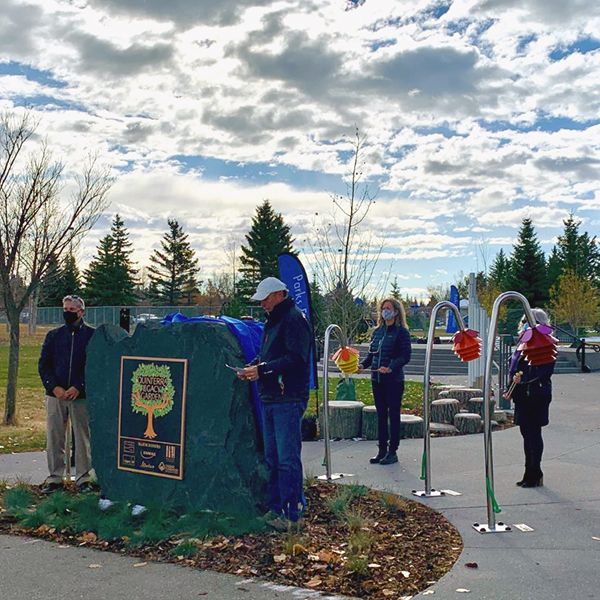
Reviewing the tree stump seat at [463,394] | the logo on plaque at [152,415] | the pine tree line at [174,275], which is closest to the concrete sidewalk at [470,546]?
the logo on plaque at [152,415]

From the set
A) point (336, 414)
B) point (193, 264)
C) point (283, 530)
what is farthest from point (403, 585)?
point (193, 264)

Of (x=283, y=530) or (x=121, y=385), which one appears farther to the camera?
(x=121, y=385)

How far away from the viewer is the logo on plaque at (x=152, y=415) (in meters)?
6.16

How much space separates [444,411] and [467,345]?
13.0ft

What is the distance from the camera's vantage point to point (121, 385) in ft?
21.6

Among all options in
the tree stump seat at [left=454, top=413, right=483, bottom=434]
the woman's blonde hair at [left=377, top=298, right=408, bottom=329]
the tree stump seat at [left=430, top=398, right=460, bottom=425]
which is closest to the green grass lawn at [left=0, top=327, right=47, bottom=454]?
the woman's blonde hair at [left=377, top=298, right=408, bottom=329]

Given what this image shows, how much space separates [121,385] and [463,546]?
329cm

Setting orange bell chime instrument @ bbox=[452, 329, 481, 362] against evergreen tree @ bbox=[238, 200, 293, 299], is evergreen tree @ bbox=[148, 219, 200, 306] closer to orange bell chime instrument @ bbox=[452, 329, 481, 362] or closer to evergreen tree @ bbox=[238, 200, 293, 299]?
evergreen tree @ bbox=[238, 200, 293, 299]

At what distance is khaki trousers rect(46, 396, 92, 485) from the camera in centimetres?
706

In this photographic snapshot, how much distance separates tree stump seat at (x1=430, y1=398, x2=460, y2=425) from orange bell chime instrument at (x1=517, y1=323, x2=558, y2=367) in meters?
4.35

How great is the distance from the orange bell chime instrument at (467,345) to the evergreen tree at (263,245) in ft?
157

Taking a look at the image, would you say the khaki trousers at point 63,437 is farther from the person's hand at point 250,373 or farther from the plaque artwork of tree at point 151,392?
the person's hand at point 250,373

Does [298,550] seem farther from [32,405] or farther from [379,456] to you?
[32,405]

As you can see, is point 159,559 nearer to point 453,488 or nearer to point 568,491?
point 453,488
